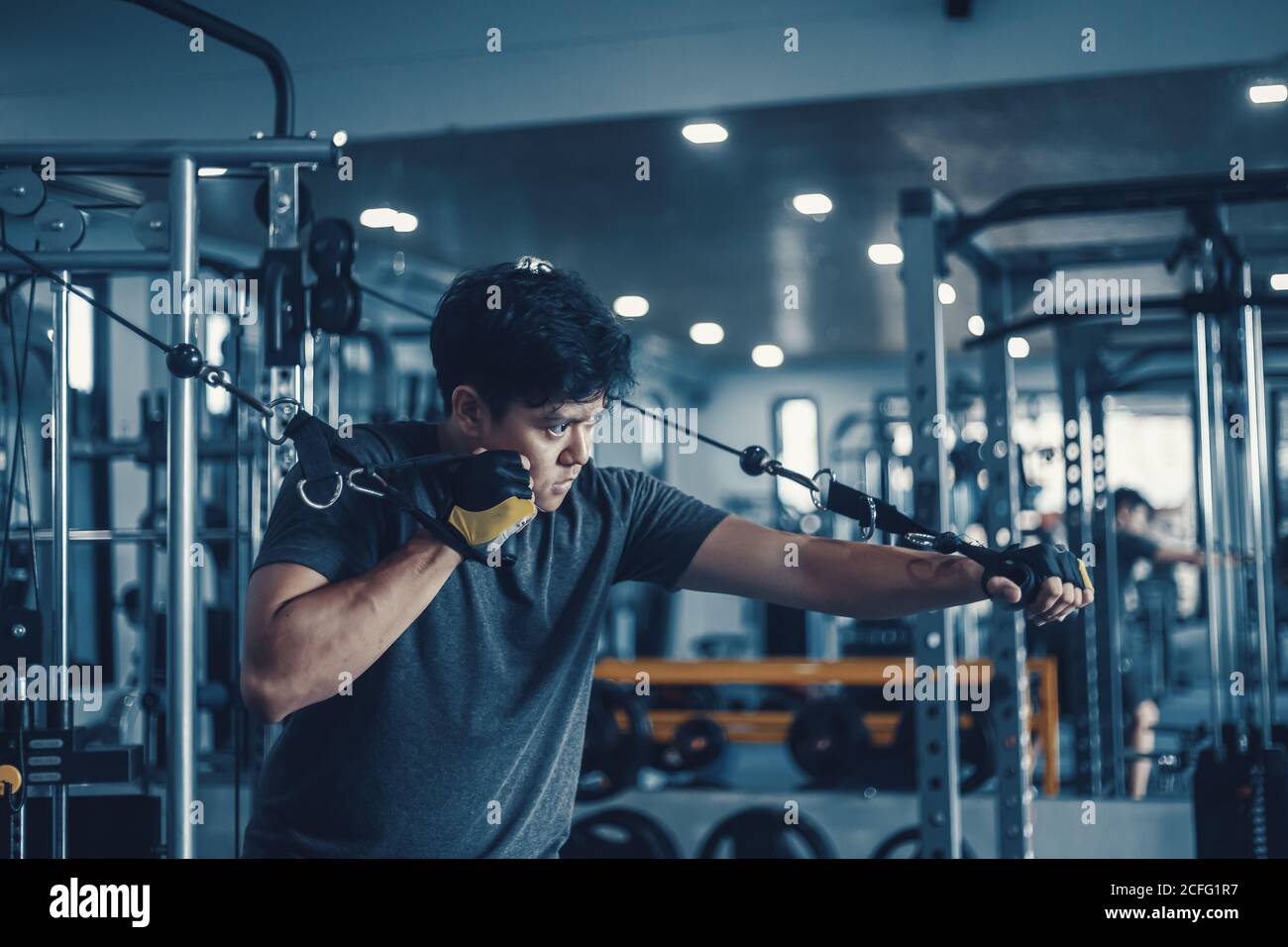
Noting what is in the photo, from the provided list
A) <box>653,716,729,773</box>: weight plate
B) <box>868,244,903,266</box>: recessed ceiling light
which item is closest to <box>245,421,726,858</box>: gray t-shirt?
<box>653,716,729,773</box>: weight plate

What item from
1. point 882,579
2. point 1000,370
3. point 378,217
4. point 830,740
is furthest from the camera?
point 378,217

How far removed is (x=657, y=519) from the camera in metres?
1.76

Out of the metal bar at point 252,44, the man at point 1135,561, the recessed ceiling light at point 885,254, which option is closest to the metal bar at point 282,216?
the metal bar at point 252,44

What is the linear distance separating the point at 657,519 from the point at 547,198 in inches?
153

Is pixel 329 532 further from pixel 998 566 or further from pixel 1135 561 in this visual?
pixel 1135 561

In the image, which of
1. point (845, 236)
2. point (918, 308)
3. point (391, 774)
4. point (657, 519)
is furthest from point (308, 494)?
point (845, 236)

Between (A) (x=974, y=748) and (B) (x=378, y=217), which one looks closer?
(A) (x=974, y=748)

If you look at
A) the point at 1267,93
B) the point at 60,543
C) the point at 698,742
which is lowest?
the point at 698,742

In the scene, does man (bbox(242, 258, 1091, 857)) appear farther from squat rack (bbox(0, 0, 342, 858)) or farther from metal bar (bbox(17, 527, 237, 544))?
metal bar (bbox(17, 527, 237, 544))

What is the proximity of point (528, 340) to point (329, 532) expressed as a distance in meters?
0.31

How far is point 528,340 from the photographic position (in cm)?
149

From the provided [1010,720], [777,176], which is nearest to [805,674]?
[1010,720]

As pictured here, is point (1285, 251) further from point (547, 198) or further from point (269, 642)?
point (269, 642)

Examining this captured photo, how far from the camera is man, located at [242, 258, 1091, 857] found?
1371mm
